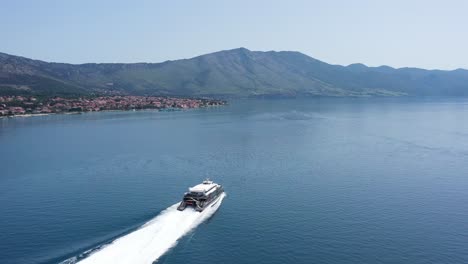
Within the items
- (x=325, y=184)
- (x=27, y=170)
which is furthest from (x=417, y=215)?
(x=27, y=170)

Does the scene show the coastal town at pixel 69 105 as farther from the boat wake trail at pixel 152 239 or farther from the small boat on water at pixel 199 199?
the boat wake trail at pixel 152 239

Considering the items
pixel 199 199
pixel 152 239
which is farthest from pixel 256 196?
pixel 152 239

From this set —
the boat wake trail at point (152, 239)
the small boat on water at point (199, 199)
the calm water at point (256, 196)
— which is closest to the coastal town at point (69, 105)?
the calm water at point (256, 196)

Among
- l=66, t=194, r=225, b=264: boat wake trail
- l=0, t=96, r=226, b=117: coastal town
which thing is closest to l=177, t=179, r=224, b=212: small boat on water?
l=66, t=194, r=225, b=264: boat wake trail

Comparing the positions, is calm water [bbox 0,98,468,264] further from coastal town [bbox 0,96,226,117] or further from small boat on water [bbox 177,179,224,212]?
coastal town [bbox 0,96,226,117]

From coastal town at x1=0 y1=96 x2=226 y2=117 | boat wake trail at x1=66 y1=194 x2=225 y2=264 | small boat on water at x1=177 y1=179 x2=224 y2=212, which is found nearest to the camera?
boat wake trail at x1=66 y1=194 x2=225 y2=264

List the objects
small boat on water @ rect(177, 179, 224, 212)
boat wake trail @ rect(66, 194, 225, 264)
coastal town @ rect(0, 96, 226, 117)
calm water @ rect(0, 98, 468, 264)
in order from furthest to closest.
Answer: coastal town @ rect(0, 96, 226, 117)
small boat on water @ rect(177, 179, 224, 212)
calm water @ rect(0, 98, 468, 264)
boat wake trail @ rect(66, 194, 225, 264)
